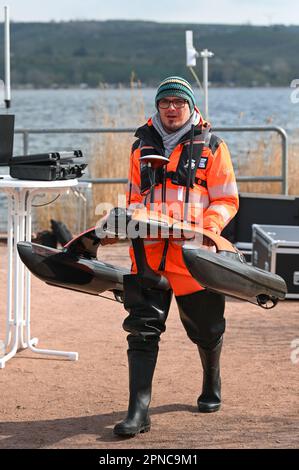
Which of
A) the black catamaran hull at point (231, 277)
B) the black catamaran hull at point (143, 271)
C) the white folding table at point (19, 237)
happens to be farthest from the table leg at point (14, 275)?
the black catamaran hull at point (231, 277)

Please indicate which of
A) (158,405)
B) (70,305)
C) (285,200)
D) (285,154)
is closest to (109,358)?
(158,405)

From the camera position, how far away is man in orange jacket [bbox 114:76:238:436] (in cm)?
539

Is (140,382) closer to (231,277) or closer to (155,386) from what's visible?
(231,277)

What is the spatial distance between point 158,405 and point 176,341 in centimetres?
152

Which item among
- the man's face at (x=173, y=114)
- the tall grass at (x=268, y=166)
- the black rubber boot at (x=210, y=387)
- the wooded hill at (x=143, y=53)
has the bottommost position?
the black rubber boot at (x=210, y=387)

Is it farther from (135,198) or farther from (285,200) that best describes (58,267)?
(285,200)

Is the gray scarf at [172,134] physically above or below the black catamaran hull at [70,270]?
above

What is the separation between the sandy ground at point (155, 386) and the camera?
538cm

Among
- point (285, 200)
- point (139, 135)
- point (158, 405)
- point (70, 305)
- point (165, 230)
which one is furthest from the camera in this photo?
point (285, 200)

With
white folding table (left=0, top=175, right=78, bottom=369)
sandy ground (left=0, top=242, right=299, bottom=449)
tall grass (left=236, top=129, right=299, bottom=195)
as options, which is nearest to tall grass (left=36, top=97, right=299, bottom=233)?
tall grass (left=236, top=129, right=299, bottom=195)

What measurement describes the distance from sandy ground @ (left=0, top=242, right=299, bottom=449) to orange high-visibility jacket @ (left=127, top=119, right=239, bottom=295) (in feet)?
2.49

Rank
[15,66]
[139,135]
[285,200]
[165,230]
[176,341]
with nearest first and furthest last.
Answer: [165,230], [139,135], [176,341], [285,200], [15,66]

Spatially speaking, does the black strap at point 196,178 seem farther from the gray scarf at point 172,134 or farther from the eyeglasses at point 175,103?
the eyeglasses at point 175,103

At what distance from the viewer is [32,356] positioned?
22.9ft
